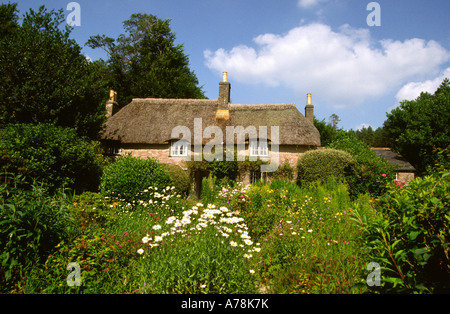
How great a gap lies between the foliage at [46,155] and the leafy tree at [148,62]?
17.8 metres

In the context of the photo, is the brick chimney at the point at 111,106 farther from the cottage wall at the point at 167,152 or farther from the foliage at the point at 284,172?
the foliage at the point at 284,172

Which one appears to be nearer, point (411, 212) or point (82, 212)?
point (411, 212)

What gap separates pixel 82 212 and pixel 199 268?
325 cm

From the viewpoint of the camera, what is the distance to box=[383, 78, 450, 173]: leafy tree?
22.2m

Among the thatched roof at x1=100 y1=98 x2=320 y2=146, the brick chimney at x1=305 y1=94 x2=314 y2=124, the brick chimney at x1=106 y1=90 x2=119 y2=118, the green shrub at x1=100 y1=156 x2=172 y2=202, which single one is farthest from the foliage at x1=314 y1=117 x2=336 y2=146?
the green shrub at x1=100 y1=156 x2=172 y2=202

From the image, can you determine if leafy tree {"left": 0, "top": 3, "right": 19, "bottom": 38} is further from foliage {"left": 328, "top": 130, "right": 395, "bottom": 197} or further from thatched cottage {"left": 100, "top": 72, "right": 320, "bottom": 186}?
foliage {"left": 328, "top": 130, "right": 395, "bottom": 197}

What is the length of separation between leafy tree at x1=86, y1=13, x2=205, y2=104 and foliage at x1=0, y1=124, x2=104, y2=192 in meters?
17.8

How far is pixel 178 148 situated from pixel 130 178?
8.31 metres

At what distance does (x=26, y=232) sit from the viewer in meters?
3.49

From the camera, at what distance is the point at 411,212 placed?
7.69 ft

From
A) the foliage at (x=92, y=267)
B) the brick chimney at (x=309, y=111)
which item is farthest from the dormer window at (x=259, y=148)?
the foliage at (x=92, y=267)
